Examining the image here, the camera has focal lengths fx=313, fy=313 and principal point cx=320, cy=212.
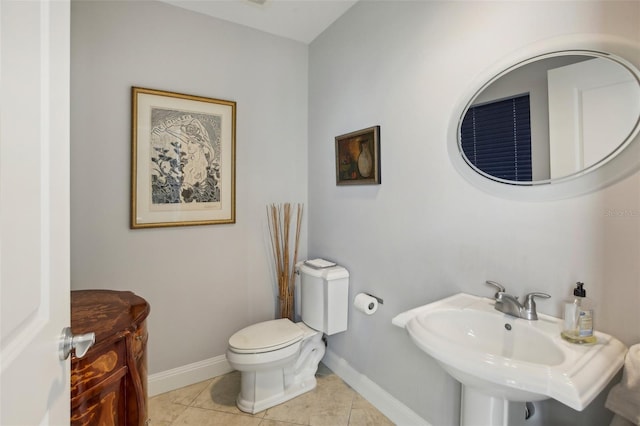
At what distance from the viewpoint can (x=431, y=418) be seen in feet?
5.17

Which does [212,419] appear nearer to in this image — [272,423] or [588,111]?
[272,423]

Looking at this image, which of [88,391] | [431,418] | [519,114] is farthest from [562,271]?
[88,391]

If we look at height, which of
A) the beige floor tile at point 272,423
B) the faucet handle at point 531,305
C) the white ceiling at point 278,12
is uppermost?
the white ceiling at point 278,12

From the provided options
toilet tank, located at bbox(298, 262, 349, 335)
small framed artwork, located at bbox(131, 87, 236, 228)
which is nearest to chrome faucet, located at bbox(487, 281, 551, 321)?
toilet tank, located at bbox(298, 262, 349, 335)

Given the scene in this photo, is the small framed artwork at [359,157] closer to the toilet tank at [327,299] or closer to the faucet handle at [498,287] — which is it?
the toilet tank at [327,299]

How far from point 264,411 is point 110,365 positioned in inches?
45.9

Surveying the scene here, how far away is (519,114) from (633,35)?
1.20 feet

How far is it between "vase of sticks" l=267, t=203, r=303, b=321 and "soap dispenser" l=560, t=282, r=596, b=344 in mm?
1776

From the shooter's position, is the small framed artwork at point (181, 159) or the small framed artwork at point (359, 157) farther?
the small framed artwork at point (181, 159)

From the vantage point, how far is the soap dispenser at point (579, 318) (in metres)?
0.99
